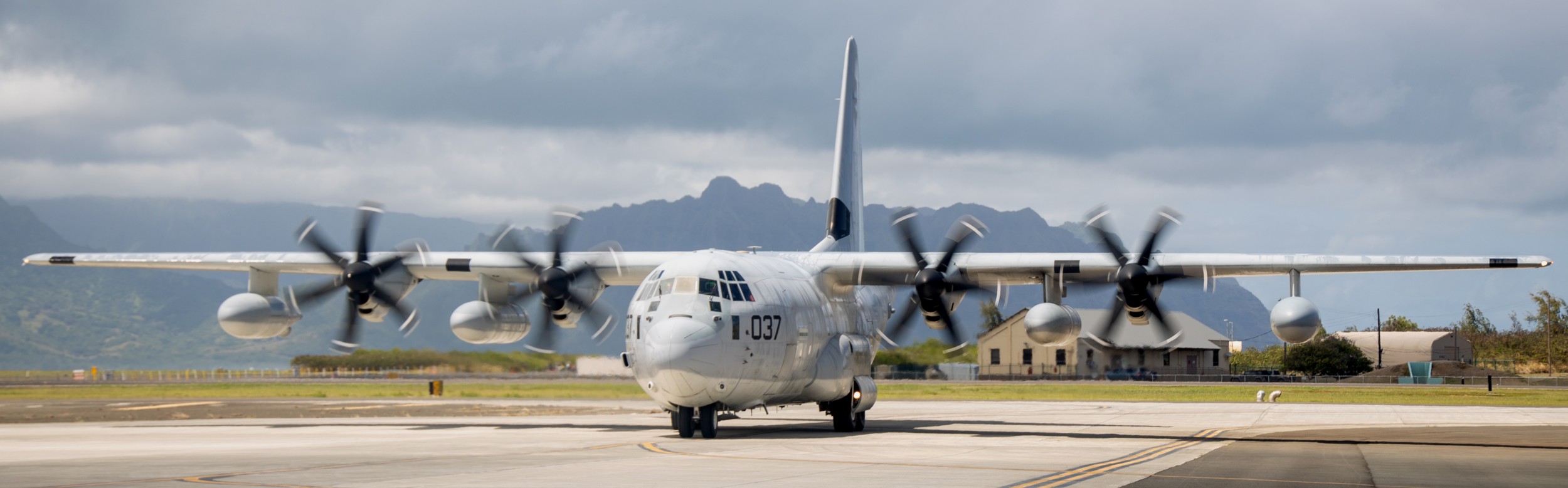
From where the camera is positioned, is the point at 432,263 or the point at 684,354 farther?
the point at 432,263

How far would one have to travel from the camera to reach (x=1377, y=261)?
81.7ft

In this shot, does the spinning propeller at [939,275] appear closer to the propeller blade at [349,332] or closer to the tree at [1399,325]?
the propeller blade at [349,332]

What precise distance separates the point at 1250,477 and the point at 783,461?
6.40m

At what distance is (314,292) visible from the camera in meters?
28.5

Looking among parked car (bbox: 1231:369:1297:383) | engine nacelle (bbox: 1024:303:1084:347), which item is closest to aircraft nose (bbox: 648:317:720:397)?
engine nacelle (bbox: 1024:303:1084:347)

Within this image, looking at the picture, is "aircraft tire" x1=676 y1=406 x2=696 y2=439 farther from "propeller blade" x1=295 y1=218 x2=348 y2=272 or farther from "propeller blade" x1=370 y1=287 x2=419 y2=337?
"propeller blade" x1=295 y1=218 x2=348 y2=272

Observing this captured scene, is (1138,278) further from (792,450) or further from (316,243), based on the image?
(316,243)

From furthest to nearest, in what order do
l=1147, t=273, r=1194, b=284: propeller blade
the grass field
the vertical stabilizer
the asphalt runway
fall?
the grass field → the vertical stabilizer → l=1147, t=273, r=1194, b=284: propeller blade → the asphalt runway

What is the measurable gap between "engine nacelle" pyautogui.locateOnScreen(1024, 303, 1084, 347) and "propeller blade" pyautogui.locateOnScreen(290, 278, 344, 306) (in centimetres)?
1549

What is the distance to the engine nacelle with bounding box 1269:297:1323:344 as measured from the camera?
23188mm

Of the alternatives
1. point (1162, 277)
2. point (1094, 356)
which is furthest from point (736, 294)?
point (1094, 356)

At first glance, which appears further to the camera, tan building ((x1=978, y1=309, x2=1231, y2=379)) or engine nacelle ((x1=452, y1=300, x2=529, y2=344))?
tan building ((x1=978, y1=309, x2=1231, y2=379))

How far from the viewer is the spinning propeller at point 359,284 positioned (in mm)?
27906

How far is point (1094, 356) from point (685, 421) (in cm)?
6928
